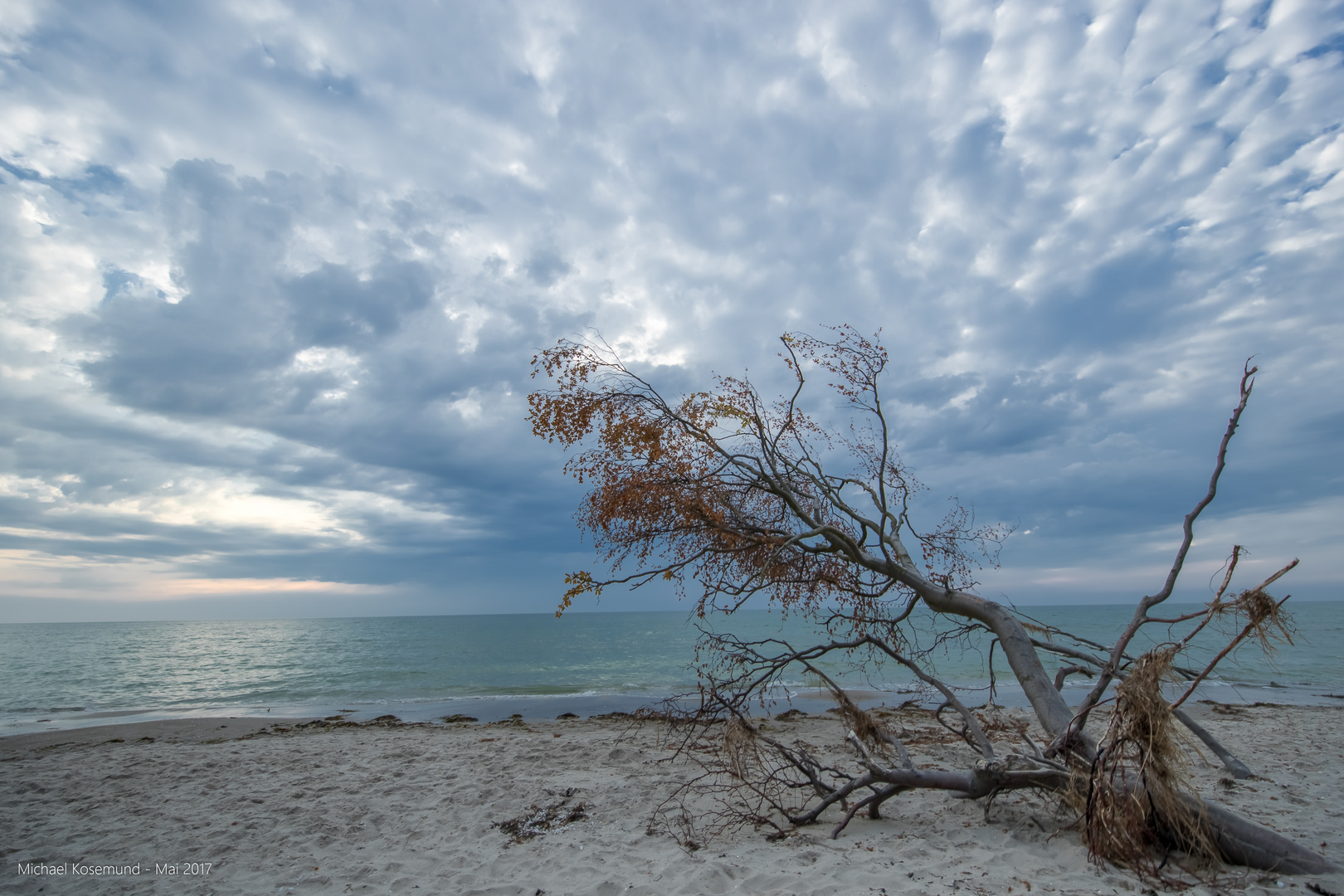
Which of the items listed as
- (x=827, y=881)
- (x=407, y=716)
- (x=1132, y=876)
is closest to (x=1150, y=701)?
(x=1132, y=876)

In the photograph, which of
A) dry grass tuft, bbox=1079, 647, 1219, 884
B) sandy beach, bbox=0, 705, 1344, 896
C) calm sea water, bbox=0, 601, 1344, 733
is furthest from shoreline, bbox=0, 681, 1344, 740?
dry grass tuft, bbox=1079, 647, 1219, 884

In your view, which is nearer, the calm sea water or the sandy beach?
the sandy beach

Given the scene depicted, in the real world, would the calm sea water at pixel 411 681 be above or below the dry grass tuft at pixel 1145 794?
below

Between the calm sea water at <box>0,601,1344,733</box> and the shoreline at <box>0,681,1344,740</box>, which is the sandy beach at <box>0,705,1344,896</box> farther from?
the shoreline at <box>0,681,1344,740</box>

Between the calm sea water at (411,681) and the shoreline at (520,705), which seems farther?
the calm sea water at (411,681)

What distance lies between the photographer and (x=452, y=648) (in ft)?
163

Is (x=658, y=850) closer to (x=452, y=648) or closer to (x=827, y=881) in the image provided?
(x=827, y=881)

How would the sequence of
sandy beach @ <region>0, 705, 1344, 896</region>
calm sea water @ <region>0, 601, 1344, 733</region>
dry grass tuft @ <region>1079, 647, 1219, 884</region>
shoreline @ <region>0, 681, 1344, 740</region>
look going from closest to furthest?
dry grass tuft @ <region>1079, 647, 1219, 884</region> → sandy beach @ <region>0, 705, 1344, 896</region> → shoreline @ <region>0, 681, 1344, 740</region> → calm sea water @ <region>0, 601, 1344, 733</region>

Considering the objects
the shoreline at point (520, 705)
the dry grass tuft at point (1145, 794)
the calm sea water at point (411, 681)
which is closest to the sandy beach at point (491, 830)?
the dry grass tuft at point (1145, 794)

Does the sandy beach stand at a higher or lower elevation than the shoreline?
higher

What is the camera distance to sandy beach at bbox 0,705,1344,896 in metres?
5.16

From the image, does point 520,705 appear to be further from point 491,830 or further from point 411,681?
point 491,830

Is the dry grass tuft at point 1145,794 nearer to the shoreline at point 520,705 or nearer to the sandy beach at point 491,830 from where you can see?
the sandy beach at point 491,830

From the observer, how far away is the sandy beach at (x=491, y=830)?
516cm
